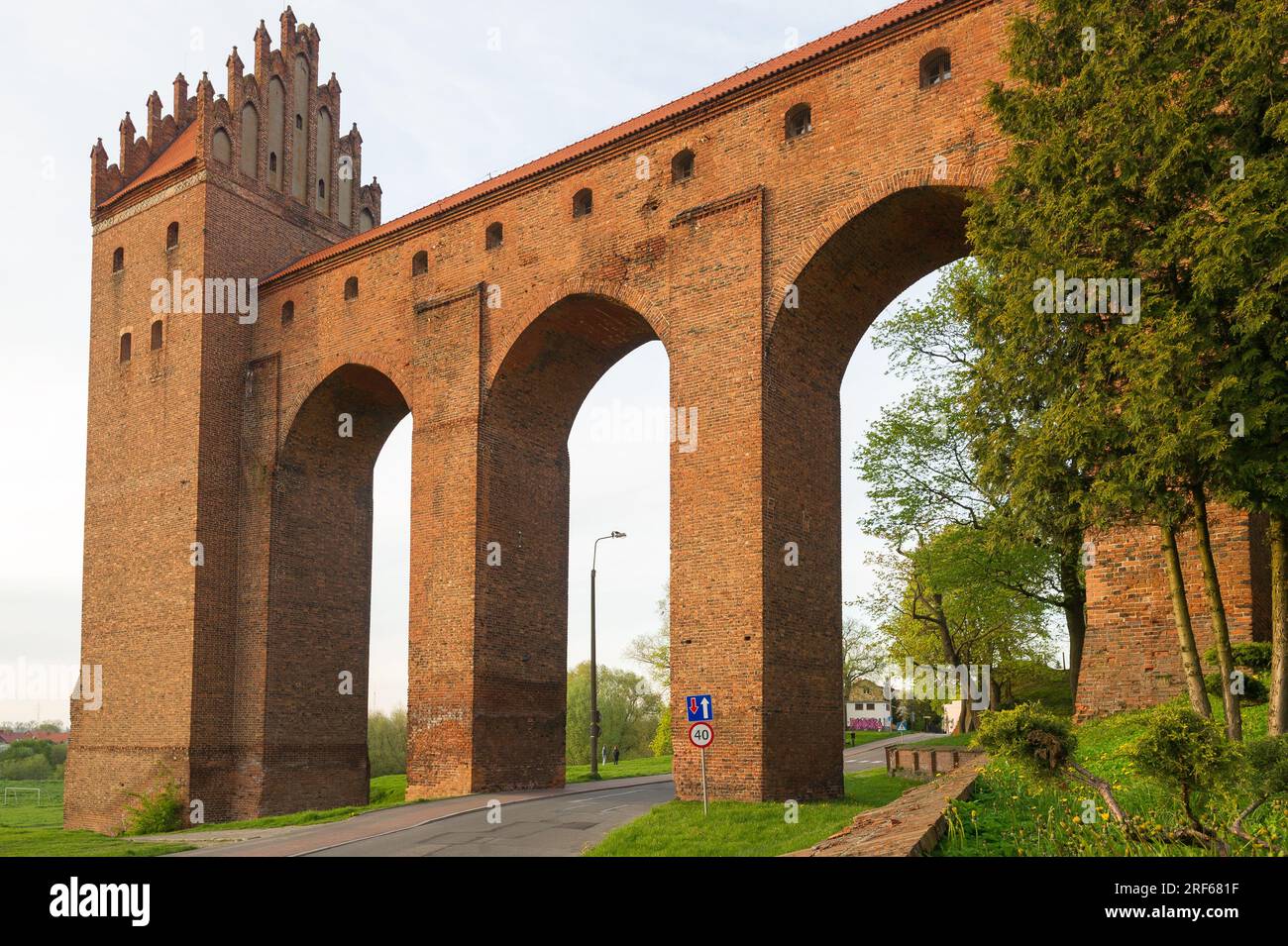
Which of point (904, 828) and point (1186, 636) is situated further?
point (1186, 636)

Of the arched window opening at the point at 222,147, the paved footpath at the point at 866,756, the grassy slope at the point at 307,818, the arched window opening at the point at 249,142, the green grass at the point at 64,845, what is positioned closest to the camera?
the green grass at the point at 64,845

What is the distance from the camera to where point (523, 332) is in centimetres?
1948

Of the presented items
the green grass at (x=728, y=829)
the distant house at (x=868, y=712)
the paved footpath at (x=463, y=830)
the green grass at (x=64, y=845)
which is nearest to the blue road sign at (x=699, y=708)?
the green grass at (x=728, y=829)

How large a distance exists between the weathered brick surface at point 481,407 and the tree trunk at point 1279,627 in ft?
20.5

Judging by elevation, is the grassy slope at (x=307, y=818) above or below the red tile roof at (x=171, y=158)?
below

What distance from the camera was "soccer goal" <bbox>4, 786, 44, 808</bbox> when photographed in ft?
147

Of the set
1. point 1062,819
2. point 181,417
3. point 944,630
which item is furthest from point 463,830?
point 944,630

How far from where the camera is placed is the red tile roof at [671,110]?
53.1ft

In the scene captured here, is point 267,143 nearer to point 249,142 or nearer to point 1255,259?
point 249,142

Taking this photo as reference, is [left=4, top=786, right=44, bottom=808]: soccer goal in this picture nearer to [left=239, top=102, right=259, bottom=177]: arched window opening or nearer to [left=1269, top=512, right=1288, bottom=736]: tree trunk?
[left=239, top=102, right=259, bottom=177]: arched window opening

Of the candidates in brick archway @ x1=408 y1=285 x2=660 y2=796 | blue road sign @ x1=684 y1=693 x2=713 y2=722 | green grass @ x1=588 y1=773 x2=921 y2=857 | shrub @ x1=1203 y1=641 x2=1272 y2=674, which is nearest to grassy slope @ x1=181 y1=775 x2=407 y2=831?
brick archway @ x1=408 y1=285 x2=660 y2=796

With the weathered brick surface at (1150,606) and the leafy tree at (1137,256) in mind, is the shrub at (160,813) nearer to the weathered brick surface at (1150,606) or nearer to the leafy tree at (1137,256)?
the weathered brick surface at (1150,606)

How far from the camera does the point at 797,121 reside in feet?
54.9

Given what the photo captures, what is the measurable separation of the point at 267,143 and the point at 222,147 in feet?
4.56
